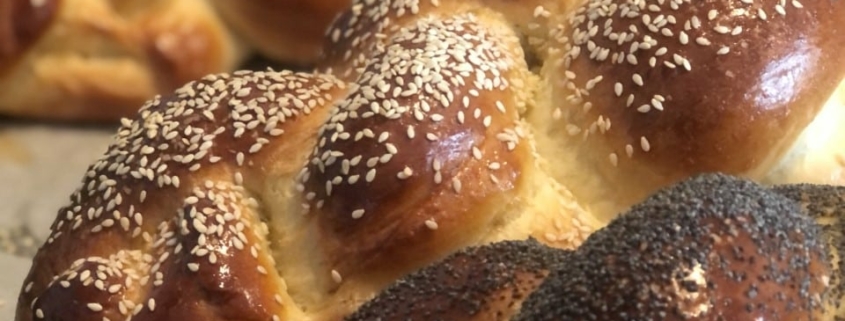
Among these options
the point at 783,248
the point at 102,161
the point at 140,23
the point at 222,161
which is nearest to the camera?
the point at 783,248

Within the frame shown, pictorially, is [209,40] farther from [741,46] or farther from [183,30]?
[741,46]

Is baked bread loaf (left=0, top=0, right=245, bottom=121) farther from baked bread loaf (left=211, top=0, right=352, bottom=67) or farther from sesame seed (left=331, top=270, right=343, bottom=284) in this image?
sesame seed (left=331, top=270, right=343, bottom=284)

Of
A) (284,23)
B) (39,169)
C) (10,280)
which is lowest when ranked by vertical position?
(10,280)

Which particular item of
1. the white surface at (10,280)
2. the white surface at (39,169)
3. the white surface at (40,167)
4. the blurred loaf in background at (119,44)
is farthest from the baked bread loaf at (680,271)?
the blurred loaf in background at (119,44)

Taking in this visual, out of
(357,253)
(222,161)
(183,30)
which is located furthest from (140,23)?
(357,253)

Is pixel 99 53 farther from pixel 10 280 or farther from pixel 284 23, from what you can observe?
pixel 10 280

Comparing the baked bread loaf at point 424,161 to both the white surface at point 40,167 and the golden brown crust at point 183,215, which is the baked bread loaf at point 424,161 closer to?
the golden brown crust at point 183,215

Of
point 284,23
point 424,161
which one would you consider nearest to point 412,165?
point 424,161
